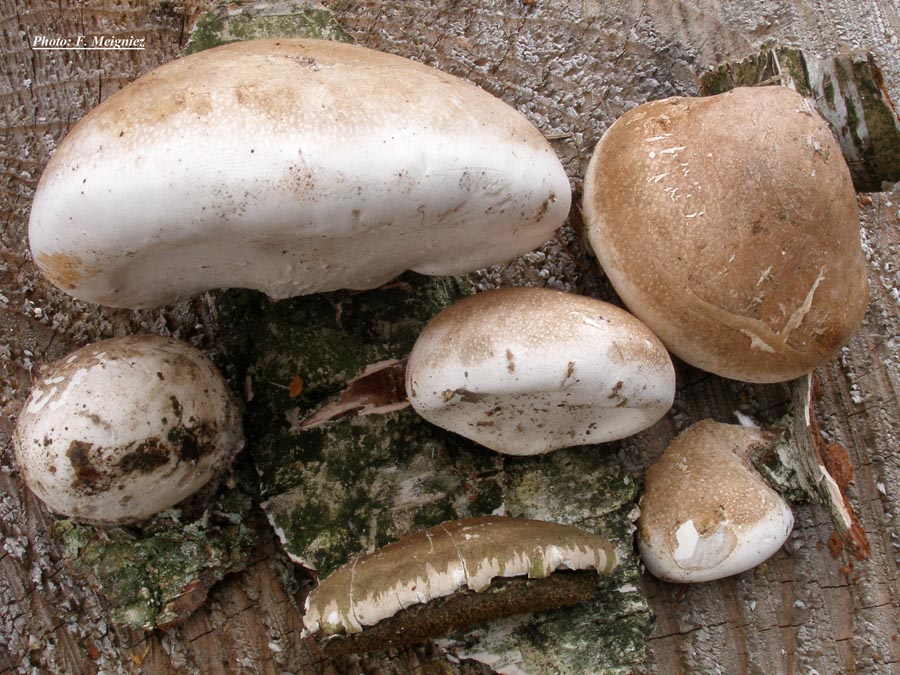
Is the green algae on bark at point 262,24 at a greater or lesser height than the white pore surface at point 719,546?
greater

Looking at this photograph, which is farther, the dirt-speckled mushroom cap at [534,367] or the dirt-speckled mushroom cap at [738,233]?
the dirt-speckled mushroom cap at [738,233]

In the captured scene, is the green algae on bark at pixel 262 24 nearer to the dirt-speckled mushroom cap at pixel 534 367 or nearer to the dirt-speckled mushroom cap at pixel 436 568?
the dirt-speckled mushroom cap at pixel 534 367

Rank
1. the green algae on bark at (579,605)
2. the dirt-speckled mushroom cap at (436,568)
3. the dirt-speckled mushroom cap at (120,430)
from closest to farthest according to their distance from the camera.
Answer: the dirt-speckled mushroom cap at (436,568) < the dirt-speckled mushroom cap at (120,430) < the green algae on bark at (579,605)

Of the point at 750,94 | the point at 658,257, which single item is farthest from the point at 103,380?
the point at 750,94

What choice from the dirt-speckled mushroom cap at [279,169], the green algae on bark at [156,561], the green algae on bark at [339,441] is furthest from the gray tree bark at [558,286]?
the dirt-speckled mushroom cap at [279,169]

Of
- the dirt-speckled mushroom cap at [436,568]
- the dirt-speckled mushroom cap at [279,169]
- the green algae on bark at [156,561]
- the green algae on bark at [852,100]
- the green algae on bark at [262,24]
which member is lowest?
the green algae on bark at [156,561]

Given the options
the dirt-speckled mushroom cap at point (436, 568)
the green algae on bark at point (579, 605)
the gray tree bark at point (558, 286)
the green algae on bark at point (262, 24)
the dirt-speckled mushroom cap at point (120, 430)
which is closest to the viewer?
the dirt-speckled mushroom cap at point (436, 568)

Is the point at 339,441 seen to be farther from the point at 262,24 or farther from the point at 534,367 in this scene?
the point at 262,24
